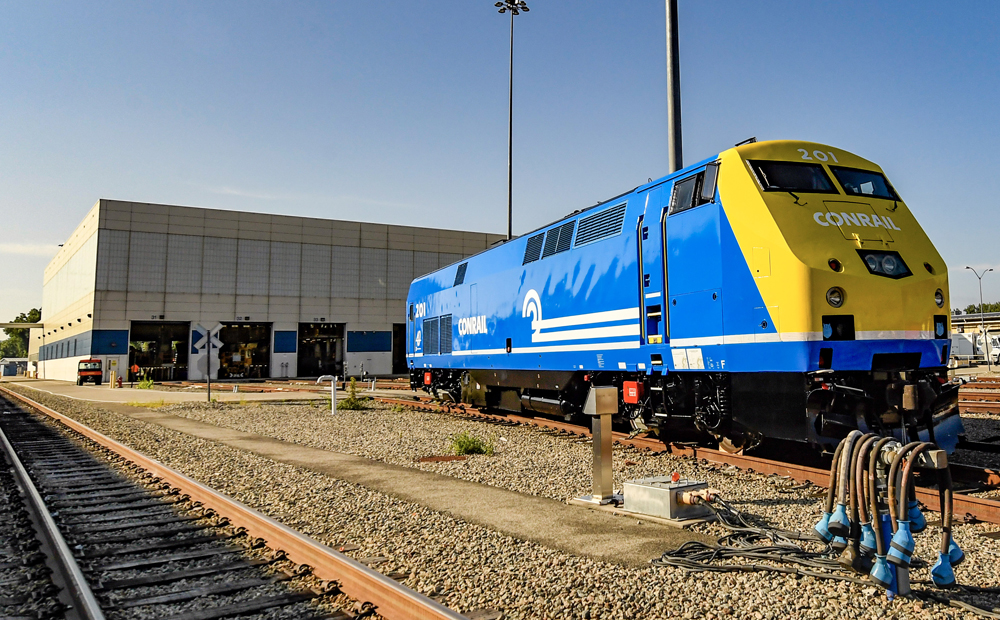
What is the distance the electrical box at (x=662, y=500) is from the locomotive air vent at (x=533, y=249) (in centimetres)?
729

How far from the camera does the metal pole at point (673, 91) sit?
13.1 metres

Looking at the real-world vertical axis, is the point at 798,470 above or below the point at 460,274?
below

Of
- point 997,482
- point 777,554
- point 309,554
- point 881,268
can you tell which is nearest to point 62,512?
point 309,554

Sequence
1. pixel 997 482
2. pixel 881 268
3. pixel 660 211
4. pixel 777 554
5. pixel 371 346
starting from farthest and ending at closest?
pixel 371 346 → pixel 660 211 → pixel 881 268 → pixel 997 482 → pixel 777 554

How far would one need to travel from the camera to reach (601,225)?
1135cm

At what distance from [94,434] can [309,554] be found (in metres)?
11.4

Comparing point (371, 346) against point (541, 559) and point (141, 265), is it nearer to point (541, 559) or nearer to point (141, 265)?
point (141, 265)

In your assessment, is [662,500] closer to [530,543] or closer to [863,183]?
[530,543]

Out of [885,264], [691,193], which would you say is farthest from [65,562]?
[885,264]

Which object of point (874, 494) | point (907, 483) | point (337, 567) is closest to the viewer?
point (907, 483)

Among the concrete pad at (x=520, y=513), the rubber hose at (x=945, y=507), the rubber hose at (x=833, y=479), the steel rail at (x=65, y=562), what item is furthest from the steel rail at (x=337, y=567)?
the rubber hose at (x=945, y=507)

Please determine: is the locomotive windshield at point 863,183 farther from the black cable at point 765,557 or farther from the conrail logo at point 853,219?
the black cable at point 765,557

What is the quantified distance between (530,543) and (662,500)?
5.01 ft

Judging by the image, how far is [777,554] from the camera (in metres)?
5.22
